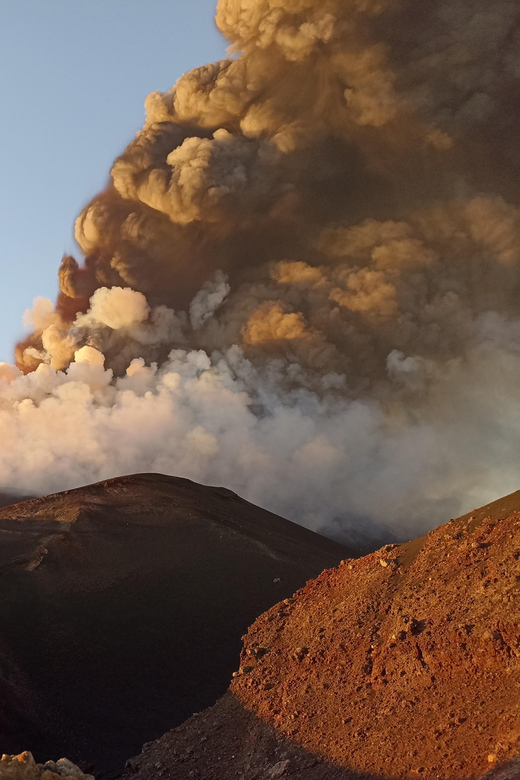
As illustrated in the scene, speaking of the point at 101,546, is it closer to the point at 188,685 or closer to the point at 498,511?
the point at 188,685

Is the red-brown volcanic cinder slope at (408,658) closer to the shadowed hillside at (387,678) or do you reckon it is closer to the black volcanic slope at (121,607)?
the shadowed hillside at (387,678)

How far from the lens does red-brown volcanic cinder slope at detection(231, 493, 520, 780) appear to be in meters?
11.2

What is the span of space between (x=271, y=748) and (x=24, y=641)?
11762 millimetres

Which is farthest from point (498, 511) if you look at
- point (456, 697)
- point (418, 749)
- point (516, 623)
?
point (418, 749)

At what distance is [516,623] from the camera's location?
1235cm

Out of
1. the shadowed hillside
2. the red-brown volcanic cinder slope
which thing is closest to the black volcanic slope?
the shadowed hillside

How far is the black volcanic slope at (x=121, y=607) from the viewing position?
19078mm

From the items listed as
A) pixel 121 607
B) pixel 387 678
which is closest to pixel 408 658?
pixel 387 678

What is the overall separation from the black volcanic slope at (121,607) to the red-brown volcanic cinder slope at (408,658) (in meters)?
3.80

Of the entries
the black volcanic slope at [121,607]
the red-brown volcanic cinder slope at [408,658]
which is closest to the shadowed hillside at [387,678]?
the red-brown volcanic cinder slope at [408,658]

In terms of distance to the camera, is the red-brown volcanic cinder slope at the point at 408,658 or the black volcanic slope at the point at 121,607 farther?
the black volcanic slope at the point at 121,607

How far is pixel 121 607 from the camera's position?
84.3 ft

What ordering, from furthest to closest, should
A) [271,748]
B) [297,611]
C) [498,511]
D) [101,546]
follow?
[101,546] < [297,611] < [498,511] < [271,748]

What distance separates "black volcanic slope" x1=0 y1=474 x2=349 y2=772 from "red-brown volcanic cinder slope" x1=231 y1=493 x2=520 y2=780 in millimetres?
3798
